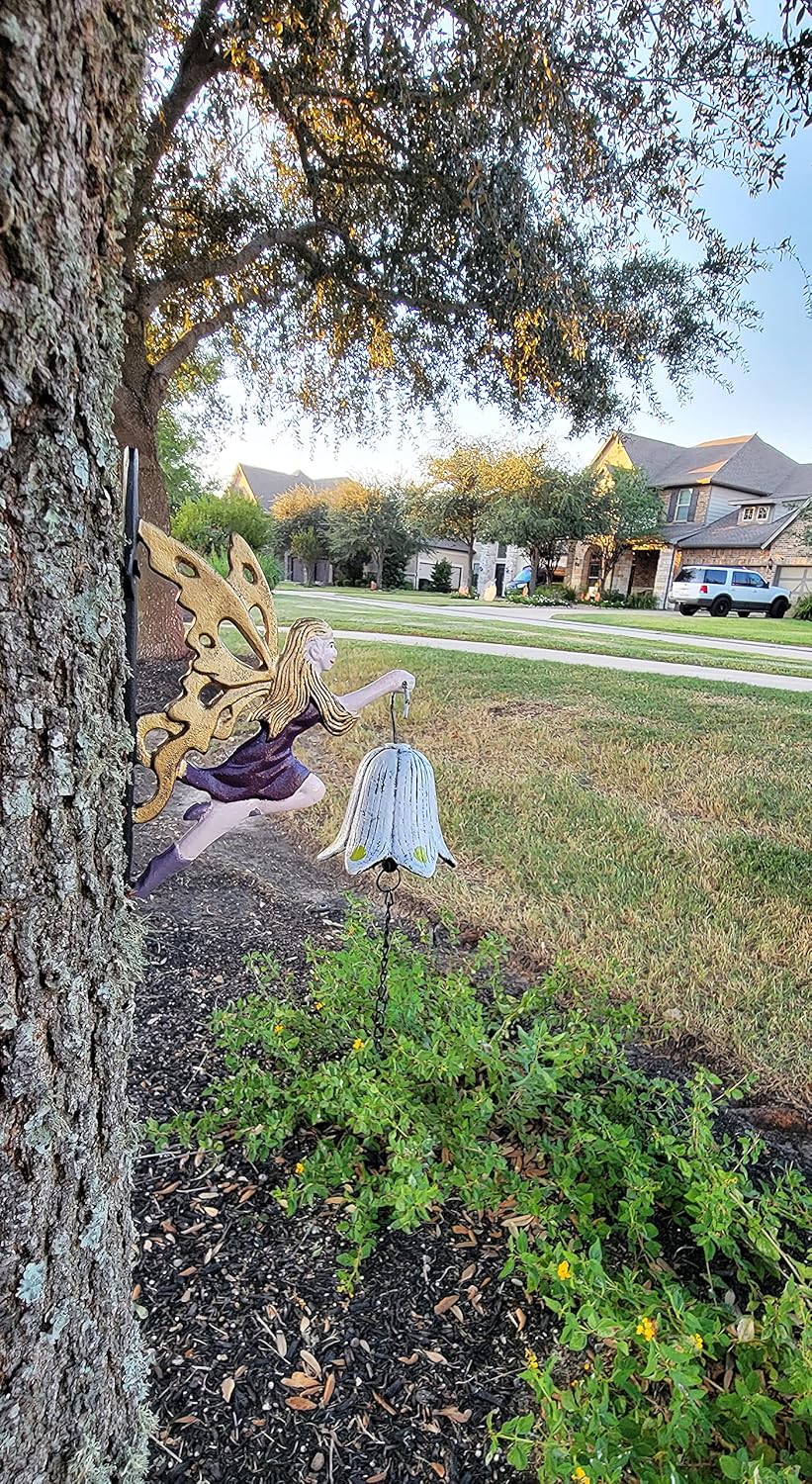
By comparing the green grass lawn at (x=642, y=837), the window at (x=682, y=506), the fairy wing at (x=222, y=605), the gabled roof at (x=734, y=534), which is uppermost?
the window at (x=682, y=506)

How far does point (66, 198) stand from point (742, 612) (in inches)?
1065

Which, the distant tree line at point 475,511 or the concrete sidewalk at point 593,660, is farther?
the distant tree line at point 475,511

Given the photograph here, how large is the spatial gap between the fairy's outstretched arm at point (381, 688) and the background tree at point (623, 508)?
26.8 m

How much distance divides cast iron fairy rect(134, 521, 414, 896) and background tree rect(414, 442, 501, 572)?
2676cm

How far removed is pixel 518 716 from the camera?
6.45 meters

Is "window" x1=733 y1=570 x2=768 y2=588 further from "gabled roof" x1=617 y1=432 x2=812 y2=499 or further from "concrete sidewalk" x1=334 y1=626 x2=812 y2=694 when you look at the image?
"concrete sidewalk" x1=334 y1=626 x2=812 y2=694

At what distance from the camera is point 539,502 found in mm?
26641

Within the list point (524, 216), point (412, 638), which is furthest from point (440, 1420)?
point (412, 638)

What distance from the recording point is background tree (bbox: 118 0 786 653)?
13.1 ft

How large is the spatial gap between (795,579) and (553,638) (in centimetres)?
1826

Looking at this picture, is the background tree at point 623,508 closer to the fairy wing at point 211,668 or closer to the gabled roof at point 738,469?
the gabled roof at point 738,469

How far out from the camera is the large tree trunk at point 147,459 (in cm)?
638

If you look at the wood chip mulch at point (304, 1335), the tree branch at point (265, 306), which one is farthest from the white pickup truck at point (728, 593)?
the wood chip mulch at point (304, 1335)

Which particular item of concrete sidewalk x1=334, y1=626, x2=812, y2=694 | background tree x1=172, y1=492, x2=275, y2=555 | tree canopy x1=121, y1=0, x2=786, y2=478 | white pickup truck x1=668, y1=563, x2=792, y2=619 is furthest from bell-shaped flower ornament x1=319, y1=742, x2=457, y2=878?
white pickup truck x1=668, y1=563, x2=792, y2=619
